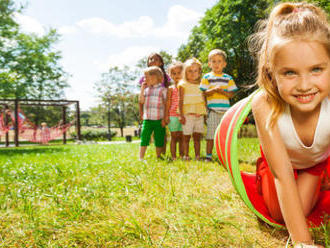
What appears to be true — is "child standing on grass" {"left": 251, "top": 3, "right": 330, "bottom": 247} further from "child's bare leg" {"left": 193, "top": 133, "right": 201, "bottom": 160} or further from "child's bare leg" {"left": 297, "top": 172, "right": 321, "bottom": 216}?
"child's bare leg" {"left": 193, "top": 133, "right": 201, "bottom": 160}

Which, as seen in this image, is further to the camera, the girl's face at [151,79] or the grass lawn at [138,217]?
the girl's face at [151,79]

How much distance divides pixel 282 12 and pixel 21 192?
2.50 metres

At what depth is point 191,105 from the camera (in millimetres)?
4719

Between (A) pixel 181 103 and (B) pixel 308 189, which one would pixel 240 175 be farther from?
(A) pixel 181 103

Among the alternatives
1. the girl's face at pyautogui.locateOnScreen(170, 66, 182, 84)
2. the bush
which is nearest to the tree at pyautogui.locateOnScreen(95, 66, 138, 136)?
the bush

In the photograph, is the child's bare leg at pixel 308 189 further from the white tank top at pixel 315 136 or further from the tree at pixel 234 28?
the tree at pixel 234 28

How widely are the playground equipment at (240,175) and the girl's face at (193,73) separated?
8.98ft

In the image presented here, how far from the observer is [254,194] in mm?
2098

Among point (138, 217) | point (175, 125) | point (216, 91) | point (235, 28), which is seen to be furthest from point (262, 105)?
point (235, 28)

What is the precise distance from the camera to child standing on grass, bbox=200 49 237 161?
441cm

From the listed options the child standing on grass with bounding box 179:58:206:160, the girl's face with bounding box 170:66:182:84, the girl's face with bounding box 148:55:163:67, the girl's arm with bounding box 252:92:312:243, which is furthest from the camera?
the girl's face with bounding box 170:66:182:84

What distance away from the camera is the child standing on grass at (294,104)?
1275 millimetres

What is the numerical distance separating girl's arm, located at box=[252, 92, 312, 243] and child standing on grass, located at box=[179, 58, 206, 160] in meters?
3.11

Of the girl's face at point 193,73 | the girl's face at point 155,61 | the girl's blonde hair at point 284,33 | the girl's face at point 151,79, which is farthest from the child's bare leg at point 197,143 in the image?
the girl's blonde hair at point 284,33
